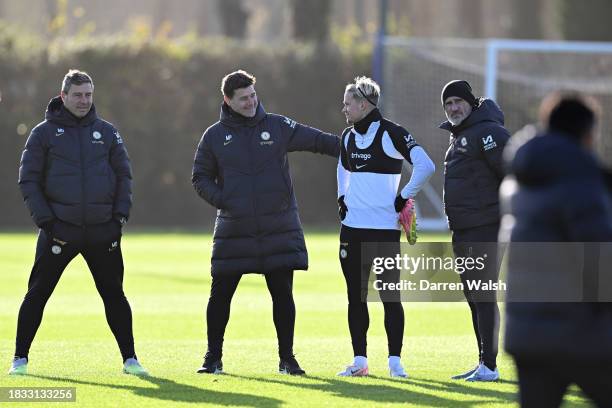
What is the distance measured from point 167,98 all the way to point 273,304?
74.2 ft

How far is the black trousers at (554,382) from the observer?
201 inches

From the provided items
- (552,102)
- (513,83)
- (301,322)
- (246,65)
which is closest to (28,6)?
(246,65)

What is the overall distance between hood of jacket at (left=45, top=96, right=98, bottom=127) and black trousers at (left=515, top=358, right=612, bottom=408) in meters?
4.66

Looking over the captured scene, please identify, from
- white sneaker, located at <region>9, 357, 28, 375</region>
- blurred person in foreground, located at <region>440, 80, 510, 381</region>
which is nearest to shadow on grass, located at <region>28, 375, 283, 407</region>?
white sneaker, located at <region>9, 357, 28, 375</region>

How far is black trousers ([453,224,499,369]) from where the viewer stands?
9.00 metres

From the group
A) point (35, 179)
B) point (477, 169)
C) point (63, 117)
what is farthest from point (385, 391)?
point (63, 117)

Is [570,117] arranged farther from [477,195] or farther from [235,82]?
[235,82]

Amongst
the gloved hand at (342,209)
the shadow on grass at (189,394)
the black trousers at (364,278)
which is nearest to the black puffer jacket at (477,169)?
the black trousers at (364,278)

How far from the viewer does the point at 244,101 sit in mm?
9172

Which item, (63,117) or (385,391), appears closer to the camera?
(385,391)

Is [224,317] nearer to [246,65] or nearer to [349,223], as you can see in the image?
[349,223]

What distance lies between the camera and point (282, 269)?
9.24 m

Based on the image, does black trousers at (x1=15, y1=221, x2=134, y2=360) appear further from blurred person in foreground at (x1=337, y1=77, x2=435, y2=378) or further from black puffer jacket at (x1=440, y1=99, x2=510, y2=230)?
black puffer jacket at (x1=440, y1=99, x2=510, y2=230)

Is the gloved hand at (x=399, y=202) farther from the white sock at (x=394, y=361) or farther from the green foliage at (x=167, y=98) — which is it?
the green foliage at (x=167, y=98)
